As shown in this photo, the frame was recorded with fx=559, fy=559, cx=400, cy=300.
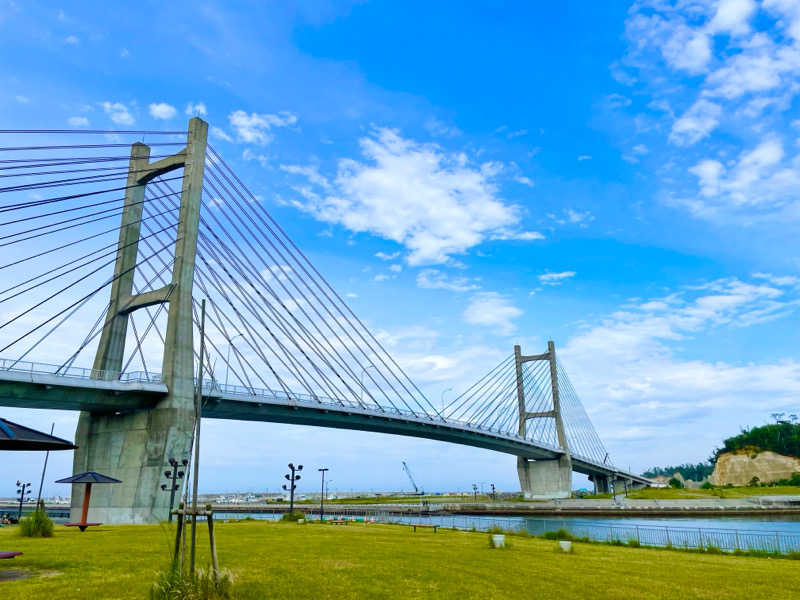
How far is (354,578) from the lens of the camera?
12789mm

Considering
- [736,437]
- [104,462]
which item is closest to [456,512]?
[104,462]

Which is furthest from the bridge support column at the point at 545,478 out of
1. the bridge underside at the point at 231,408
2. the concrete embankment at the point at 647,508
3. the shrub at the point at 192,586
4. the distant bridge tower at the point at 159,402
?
the shrub at the point at 192,586

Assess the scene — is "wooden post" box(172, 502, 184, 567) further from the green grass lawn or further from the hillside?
the hillside

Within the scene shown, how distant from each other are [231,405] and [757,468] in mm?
120774

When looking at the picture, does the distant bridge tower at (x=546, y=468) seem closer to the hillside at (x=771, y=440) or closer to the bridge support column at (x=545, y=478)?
the bridge support column at (x=545, y=478)

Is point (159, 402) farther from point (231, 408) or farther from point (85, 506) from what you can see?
point (85, 506)

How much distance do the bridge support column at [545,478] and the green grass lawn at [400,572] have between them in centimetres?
7152

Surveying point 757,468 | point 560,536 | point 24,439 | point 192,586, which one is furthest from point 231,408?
point 757,468

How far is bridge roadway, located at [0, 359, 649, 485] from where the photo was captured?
1359 inches

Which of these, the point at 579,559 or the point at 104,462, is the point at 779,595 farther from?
the point at 104,462

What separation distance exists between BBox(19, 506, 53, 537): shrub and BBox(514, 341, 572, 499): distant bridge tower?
76.6 metres

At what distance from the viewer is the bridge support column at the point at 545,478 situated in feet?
293

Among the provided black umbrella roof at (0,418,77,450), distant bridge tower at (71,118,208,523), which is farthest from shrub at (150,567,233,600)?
distant bridge tower at (71,118,208,523)

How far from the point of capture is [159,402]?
3962 centimetres
